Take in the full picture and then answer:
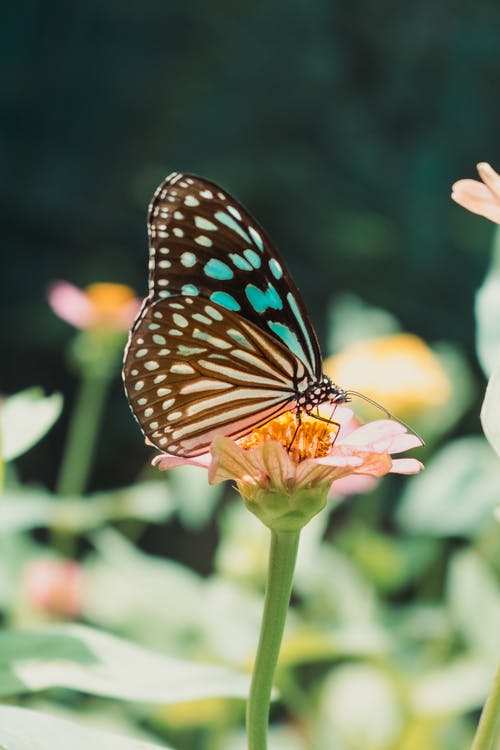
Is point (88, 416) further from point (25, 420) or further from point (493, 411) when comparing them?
point (493, 411)

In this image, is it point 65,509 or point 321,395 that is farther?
point 65,509

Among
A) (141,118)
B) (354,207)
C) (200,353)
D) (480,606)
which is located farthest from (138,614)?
(141,118)

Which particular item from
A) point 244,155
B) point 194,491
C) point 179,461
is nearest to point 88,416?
point 244,155

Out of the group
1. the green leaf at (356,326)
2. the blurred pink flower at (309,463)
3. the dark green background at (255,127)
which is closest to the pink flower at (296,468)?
the blurred pink flower at (309,463)

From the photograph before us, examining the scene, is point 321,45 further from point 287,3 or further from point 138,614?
point 138,614

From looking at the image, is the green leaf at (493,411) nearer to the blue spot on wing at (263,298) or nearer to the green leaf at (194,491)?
the blue spot on wing at (263,298)

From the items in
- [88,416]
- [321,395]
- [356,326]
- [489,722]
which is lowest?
[489,722]

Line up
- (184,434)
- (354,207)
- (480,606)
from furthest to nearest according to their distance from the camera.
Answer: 1. (354,207)
2. (480,606)
3. (184,434)
